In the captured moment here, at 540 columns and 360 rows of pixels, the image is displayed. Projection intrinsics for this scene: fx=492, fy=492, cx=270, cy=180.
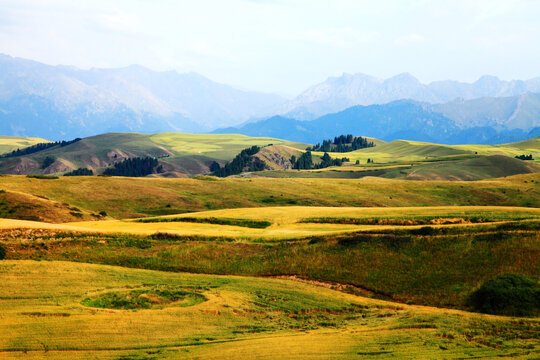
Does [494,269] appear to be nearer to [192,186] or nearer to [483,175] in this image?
[192,186]

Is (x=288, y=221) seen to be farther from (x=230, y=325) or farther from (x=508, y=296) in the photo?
(x=230, y=325)

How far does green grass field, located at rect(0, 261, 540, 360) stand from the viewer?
24.8m

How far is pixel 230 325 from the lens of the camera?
101 ft

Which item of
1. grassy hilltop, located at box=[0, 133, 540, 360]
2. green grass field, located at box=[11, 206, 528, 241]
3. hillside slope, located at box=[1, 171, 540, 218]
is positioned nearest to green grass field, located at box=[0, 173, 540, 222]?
hillside slope, located at box=[1, 171, 540, 218]

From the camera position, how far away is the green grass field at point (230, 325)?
81.4ft

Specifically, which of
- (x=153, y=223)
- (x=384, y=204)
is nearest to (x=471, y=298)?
(x=153, y=223)

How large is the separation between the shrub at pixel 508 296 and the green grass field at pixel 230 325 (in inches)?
103

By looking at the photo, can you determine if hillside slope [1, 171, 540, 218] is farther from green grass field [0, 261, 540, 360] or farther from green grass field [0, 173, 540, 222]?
green grass field [0, 261, 540, 360]

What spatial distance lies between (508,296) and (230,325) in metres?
20.0

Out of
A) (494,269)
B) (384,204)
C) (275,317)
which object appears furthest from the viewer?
(384,204)

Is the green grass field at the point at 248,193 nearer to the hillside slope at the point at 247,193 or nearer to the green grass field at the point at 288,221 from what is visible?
the hillside slope at the point at 247,193

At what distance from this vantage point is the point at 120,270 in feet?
143

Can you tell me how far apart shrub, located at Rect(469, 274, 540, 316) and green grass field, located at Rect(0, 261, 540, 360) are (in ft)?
8.56

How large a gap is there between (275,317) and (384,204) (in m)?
88.3
